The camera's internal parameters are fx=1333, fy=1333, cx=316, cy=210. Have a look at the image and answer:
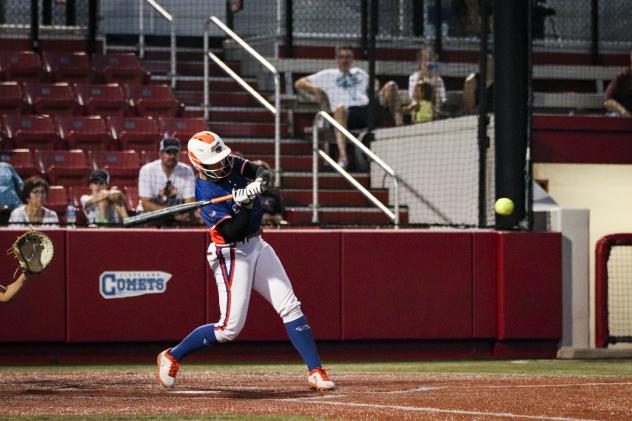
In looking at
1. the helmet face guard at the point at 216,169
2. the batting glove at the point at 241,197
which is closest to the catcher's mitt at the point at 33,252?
the helmet face guard at the point at 216,169

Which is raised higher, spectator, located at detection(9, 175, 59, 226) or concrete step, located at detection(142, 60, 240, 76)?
concrete step, located at detection(142, 60, 240, 76)

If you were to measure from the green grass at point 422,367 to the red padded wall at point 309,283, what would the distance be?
0.37m

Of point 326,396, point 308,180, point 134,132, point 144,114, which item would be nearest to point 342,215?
point 308,180

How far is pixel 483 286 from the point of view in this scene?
14094 millimetres

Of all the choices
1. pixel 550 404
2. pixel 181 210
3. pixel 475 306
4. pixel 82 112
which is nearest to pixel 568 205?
pixel 475 306

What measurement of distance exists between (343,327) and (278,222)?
1.30 metres

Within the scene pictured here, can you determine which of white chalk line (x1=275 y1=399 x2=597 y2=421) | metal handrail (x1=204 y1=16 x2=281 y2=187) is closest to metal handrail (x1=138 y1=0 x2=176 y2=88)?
metal handrail (x1=204 y1=16 x2=281 y2=187)

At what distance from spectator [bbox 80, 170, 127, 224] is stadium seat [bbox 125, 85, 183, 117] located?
3.69m

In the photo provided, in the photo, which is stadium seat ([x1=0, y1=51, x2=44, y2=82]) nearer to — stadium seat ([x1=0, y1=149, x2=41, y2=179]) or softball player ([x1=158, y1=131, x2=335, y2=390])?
stadium seat ([x1=0, y1=149, x2=41, y2=179])

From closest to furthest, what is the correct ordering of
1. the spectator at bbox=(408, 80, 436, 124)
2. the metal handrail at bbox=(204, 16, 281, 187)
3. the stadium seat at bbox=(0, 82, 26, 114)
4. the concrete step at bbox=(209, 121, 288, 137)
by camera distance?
the metal handrail at bbox=(204, 16, 281, 187) → the stadium seat at bbox=(0, 82, 26, 114) → the spectator at bbox=(408, 80, 436, 124) → the concrete step at bbox=(209, 121, 288, 137)

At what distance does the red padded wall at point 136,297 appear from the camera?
42.9 feet

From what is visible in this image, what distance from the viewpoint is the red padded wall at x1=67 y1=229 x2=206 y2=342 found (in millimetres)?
13062

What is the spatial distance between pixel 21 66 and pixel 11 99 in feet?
3.16

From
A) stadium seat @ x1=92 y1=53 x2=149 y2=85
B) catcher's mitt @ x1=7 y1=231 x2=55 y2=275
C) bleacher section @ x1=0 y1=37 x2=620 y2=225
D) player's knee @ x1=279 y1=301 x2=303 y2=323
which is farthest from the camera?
stadium seat @ x1=92 y1=53 x2=149 y2=85
